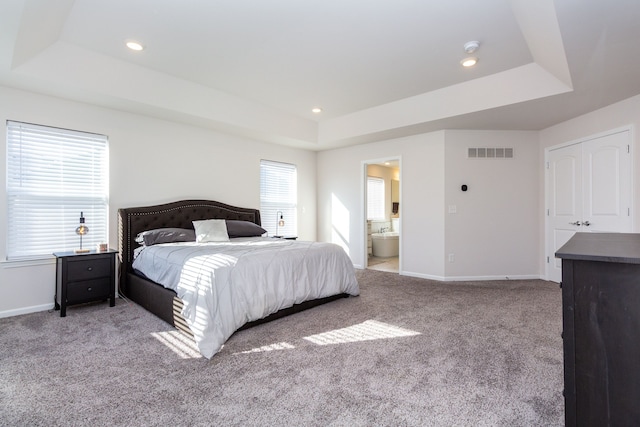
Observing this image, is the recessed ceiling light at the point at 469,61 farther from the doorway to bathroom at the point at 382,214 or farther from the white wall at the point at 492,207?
the doorway to bathroom at the point at 382,214

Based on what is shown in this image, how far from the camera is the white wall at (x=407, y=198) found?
5020mm

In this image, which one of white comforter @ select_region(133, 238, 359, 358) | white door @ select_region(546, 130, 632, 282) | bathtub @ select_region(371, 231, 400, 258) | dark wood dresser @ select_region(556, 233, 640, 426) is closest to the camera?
dark wood dresser @ select_region(556, 233, 640, 426)

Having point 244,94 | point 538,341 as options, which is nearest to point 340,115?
point 244,94

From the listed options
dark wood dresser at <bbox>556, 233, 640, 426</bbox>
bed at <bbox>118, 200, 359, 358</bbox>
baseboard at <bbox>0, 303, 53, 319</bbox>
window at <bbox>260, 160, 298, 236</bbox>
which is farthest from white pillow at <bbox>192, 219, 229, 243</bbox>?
dark wood dresser at <bbox>556, 233, 640, 426</bbox>

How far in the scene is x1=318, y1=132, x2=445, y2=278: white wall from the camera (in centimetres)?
502

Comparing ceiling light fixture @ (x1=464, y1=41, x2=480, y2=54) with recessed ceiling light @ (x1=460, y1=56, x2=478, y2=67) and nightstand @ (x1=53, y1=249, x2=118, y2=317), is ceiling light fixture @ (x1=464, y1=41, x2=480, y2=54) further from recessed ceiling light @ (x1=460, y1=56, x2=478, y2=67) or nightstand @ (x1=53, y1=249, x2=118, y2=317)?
nightstand @ (x1=53, y1=249, x2=118, y2=317)

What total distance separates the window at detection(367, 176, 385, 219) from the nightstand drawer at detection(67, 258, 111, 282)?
223 inches

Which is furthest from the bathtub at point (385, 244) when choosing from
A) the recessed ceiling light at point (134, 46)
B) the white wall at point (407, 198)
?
the recessed ceiling light at point (134, 46)

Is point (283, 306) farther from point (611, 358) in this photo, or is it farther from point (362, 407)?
point (611, 358)

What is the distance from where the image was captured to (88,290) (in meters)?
3.39

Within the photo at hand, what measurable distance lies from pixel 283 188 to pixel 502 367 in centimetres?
460

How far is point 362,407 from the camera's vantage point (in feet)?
5.77

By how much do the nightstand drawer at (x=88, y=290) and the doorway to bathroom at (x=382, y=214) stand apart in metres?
4.51

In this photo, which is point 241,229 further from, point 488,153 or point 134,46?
point 488,153
